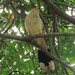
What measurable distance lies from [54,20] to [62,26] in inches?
29.3

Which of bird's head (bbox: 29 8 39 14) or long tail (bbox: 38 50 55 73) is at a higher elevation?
bird's head (bbox: 29 8 39 14)

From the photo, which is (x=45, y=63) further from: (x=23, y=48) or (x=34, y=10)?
(x=34, y=10)

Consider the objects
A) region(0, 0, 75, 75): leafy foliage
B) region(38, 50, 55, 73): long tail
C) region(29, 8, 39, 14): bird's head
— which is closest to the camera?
region(0, 0, 75, 75): leafy foliage

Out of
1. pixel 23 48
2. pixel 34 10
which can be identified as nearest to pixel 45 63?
pixel 23 48

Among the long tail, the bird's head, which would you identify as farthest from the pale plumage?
the long tail

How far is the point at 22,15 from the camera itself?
4551 millimetres

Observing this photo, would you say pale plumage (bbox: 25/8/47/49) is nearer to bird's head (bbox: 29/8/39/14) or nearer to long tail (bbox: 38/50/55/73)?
bird's head (bbox: 29/8/39/14)

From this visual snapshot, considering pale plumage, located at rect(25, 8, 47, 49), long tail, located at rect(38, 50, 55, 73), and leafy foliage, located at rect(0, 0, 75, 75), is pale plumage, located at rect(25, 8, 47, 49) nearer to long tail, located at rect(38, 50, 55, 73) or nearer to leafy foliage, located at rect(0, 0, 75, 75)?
leafy foliage, located at rect(0, 0, 75, 75)

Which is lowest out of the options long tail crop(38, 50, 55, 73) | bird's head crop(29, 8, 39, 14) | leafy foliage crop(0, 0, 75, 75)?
long tail crop(38, 50, 55, 73)

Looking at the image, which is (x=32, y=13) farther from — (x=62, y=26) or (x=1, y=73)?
(x=1, y=73)

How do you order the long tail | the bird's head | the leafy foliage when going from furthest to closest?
the long tail
the bird's head
the leafy foliage

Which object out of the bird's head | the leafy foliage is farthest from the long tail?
the bird's head

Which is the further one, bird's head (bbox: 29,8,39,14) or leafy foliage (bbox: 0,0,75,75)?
bird's head (bbox: 29,8,39,14)

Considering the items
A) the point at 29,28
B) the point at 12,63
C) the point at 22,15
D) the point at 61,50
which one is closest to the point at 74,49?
the point at 61,50
